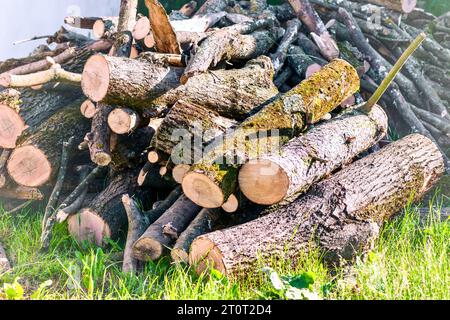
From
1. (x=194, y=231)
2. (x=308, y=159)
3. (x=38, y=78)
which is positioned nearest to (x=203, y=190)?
(x=194, y=231)

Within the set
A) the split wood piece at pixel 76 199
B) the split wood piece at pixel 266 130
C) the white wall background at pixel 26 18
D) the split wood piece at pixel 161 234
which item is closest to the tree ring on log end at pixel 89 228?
the split wood piece at pixel 76 199

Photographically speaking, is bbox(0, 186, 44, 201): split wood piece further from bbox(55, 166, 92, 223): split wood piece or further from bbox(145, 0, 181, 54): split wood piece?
bbox(145, 0, 181, 54): split wood piece

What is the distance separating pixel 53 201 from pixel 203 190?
6.06 feet

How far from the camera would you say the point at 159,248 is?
383 cm

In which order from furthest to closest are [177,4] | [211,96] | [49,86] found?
[177,4] < [49,86] < [211,96]

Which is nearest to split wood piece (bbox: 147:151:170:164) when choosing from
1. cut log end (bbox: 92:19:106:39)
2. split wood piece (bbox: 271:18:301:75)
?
split wood piece (bbox: 271:18:301:75)

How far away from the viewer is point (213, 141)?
3.82 m

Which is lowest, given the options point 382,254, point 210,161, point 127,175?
point 127,175

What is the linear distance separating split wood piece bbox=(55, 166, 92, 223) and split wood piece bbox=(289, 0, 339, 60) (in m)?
2.82

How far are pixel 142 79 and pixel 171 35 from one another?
2.07ft

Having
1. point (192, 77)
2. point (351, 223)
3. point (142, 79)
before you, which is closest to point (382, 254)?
point (351, 223)

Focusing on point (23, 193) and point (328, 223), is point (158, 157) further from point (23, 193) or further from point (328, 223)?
point (23, 193)

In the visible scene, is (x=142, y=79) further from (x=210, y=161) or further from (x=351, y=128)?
(x=351, y=128)

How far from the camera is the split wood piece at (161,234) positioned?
384 cm
